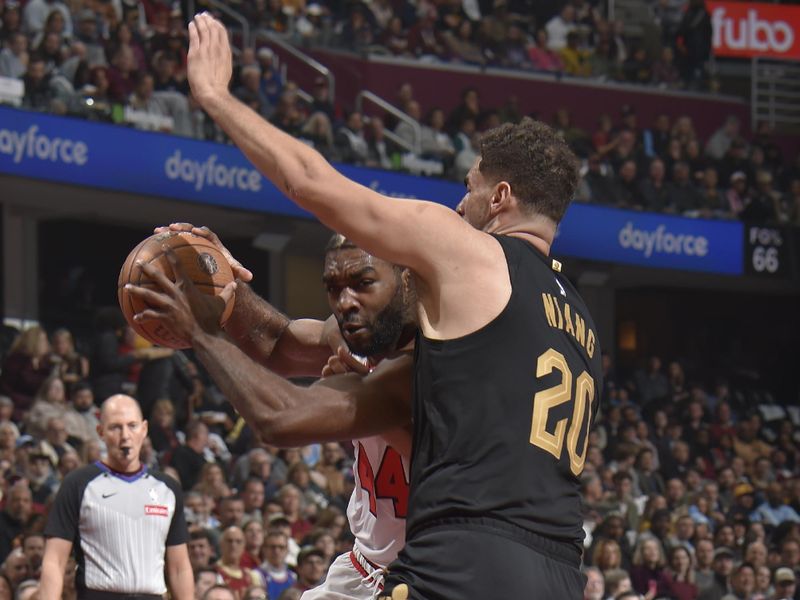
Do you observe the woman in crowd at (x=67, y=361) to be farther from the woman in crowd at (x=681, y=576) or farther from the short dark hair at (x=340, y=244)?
the short dark hair at (x=340, y=244)

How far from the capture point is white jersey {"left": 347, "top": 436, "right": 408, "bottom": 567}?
4711 mm

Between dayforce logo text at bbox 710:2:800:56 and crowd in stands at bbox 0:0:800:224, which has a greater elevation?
dayforce logo text at bbox 710:2:800:56

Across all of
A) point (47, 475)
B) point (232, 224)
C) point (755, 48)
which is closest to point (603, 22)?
point (755, 48)

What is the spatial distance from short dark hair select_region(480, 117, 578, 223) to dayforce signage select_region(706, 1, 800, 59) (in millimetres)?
21593

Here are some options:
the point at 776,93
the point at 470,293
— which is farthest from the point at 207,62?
the point at 776,93

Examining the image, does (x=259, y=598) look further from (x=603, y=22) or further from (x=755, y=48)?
(x=755, y=48)

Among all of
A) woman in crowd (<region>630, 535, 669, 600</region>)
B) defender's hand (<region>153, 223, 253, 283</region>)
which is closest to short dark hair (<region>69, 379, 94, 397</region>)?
woman in crowd (<region>630, 535, 669, 600</region>)

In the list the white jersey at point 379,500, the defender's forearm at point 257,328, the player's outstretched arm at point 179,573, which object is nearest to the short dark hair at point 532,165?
the white jersey at point 379,500

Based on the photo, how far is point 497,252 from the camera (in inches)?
149

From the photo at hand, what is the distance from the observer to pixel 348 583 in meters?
5.04

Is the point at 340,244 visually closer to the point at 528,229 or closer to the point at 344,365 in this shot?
the point at 344,365

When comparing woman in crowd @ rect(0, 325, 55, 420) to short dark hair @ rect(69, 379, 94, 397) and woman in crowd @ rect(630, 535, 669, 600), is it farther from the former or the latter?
woman in crowd @ rect(630, 535, 669, 600)

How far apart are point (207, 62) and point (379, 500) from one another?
1578 millimetres

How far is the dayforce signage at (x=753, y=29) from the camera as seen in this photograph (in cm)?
2475
